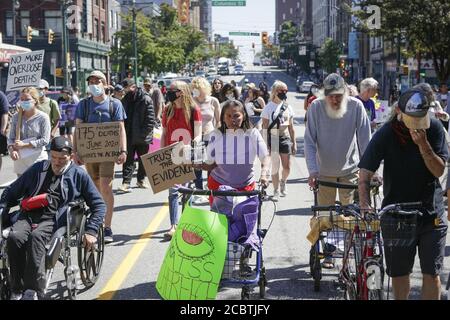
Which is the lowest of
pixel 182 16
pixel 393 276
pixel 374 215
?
pixel 393 276

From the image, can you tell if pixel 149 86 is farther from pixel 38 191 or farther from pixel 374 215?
pixel 374 215

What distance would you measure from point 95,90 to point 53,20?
58356 mm

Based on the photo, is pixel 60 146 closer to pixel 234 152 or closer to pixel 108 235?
pixel 234 152

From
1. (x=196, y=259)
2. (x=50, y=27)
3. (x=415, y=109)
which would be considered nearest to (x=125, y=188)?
(x=196, y=259)

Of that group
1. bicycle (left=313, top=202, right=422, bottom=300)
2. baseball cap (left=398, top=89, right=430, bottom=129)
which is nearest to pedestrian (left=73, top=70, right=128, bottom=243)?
bicycle (left=313, top=202, right=422, bottom=300)

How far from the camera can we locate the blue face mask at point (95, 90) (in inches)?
340

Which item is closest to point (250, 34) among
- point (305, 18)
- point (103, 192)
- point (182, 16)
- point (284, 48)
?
point (182, 16)

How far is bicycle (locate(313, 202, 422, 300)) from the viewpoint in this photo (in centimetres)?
485

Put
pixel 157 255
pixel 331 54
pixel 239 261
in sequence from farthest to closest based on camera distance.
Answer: pixel 331 54 < pixel 157 255 < pixel 239 261

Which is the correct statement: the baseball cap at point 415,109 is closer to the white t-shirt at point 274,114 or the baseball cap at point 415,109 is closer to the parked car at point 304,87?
the white t-shirt at point 274,114

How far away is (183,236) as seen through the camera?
5.50m

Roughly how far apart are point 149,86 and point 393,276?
46.0 ft

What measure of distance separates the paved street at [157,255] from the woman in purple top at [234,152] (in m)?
0.99

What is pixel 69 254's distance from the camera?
20.4 feet
